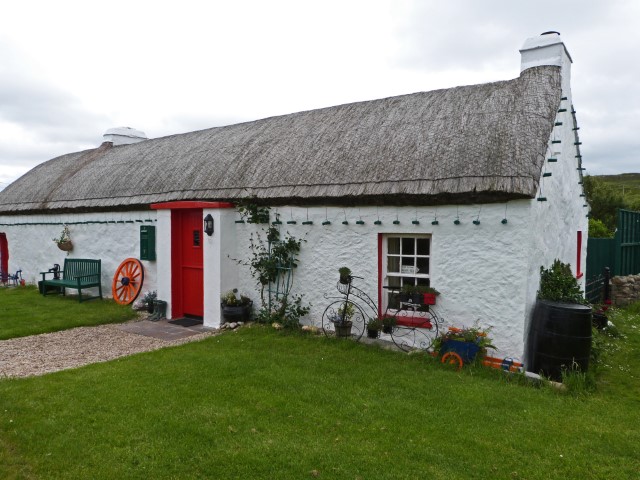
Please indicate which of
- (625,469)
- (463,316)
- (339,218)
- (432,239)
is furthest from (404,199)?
(625,469)

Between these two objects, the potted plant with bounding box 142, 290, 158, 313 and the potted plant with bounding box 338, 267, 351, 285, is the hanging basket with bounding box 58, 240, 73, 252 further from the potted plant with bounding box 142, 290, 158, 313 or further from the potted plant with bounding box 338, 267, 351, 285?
the potted plant with bounding box 338, 267, 351, 285

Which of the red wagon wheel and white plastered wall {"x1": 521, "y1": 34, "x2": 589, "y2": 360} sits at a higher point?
white plastered wall {"x1": 521, "y1": 34, "x2": 589, "y2": 360}

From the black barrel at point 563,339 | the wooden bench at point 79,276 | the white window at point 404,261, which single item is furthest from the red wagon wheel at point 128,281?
the black barrel at point 563,339

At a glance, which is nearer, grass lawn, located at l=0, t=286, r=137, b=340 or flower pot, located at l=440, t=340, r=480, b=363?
flower pot, located at l=440, t=340, r=480, b=363

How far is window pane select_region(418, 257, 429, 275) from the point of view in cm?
743

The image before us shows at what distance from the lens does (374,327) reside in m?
7.55

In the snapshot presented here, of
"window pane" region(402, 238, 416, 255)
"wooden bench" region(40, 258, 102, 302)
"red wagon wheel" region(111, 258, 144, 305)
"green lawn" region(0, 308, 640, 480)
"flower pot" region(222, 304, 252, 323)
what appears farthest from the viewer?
"wooden bench" region(40, 258, 102, 302)

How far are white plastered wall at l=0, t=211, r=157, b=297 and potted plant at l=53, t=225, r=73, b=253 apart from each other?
12 cm

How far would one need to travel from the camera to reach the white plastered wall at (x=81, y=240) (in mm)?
11523

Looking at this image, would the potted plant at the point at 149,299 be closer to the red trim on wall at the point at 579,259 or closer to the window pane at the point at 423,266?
the window pane at the point at 423,266

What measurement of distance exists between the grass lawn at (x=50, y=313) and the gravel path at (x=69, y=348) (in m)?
0.39

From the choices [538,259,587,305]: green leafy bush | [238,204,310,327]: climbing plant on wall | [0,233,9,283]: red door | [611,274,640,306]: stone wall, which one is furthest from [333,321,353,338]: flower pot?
[0,233,9,283]: red door

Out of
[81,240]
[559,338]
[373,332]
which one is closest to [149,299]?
[81,240]

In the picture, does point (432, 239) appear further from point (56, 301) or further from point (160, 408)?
point (56, 301)
